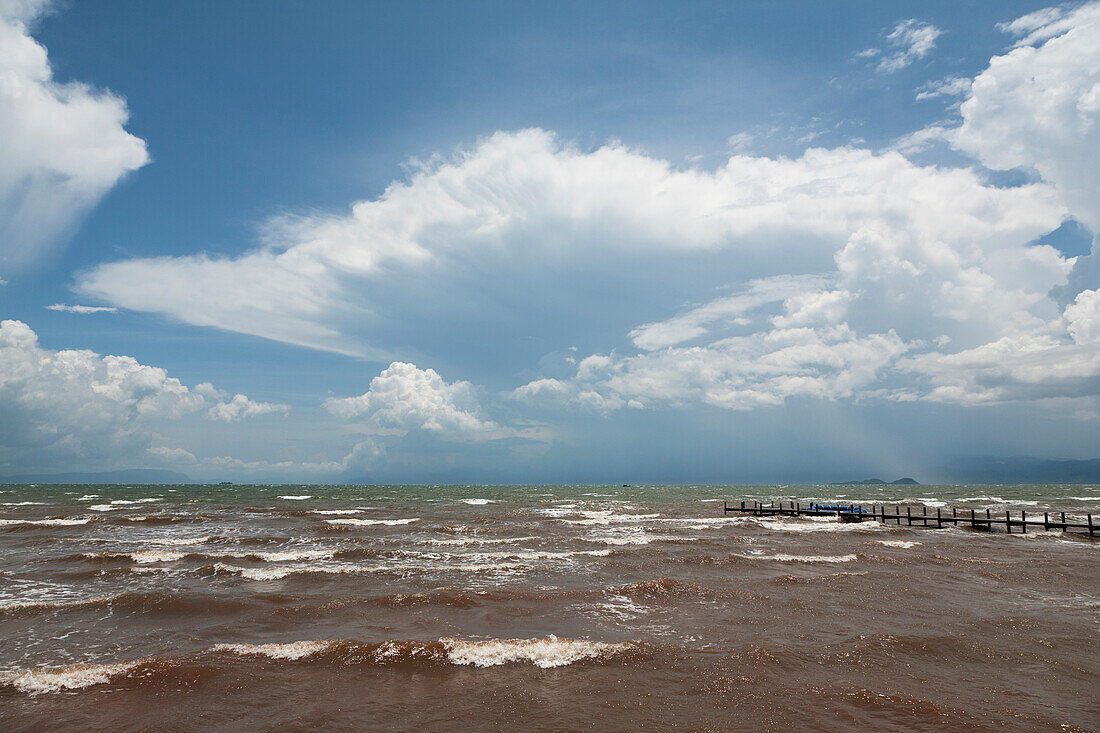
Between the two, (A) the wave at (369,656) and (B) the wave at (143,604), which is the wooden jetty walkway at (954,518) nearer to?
(A) the wave at (369,656)

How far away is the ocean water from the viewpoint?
1214cm

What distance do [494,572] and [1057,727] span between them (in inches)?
846

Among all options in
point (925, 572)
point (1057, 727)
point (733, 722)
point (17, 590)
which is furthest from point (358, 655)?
point (925, 572)

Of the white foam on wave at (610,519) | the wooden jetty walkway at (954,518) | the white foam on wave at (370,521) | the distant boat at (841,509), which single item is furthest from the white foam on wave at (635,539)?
the distant boat at (841,509)

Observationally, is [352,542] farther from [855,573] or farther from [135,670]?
[855,573]

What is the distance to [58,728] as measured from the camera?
1151cm

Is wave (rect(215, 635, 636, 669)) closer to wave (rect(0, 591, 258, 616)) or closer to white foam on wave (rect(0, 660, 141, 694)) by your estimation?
white foam on wave (rect(0, 660, 141, 694))

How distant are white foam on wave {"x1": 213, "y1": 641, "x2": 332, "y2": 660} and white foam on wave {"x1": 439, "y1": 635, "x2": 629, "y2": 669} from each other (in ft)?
12.0

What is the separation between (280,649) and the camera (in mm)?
16062

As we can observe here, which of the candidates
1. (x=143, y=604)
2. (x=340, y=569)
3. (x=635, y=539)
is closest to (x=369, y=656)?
(x=143, y=604)

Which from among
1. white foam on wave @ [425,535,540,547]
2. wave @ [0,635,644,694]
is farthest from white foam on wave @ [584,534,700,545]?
wave @ [0,635,644,694]

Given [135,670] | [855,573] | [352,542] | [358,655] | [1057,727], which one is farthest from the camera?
[352,542]

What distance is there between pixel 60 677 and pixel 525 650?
12.0 m

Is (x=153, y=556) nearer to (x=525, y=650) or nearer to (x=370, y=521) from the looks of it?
(x=370, y=521)
